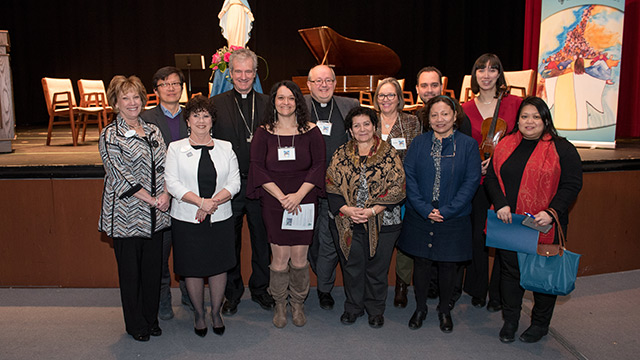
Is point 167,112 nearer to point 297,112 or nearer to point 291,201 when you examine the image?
point 297,112

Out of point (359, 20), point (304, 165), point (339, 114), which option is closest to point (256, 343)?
point (304, 165)

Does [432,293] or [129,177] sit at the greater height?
[129,177]

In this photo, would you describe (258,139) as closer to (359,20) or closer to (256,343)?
(256,343)

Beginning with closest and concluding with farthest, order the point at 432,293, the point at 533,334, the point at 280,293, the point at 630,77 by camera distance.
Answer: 1. the point at 533,334
2. the point at 280,293
3. the point at 432,293
4. the point at 630,77

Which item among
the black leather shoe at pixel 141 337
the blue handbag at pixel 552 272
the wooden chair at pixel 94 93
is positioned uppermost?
the wooden chair at pixel 94 93

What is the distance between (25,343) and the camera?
2.69 meters

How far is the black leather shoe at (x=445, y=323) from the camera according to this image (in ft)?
9.18

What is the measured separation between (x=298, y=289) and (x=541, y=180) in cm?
159

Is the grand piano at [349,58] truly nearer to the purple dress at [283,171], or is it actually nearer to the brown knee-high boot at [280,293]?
the purple dress at [283,171]

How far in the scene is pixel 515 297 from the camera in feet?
8.83

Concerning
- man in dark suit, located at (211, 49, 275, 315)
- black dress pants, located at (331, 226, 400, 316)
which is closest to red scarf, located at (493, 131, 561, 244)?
black dress pants, located at (331, 226, 400, 316)

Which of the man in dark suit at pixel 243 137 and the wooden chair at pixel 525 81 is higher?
the wooden chair at pixel 525 81

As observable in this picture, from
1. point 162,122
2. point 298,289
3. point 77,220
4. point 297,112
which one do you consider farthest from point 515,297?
point 77,220

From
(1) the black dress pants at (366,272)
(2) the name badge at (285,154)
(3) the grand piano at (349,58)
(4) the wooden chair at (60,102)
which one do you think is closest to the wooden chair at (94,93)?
(4) the wooden chair at (60,102)
